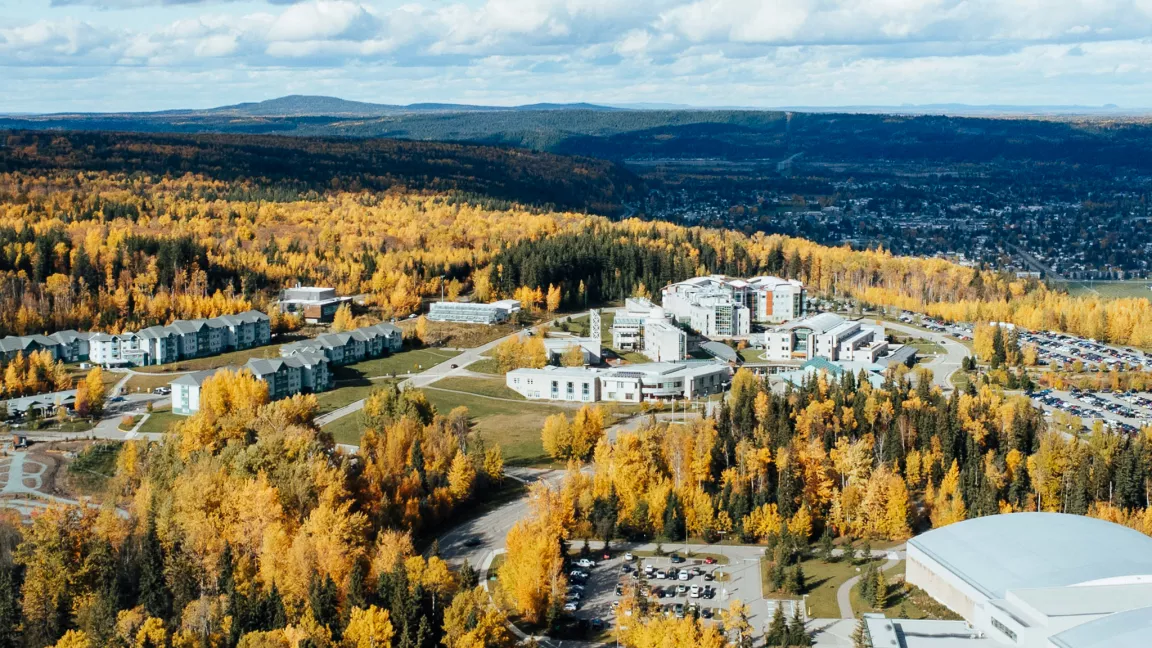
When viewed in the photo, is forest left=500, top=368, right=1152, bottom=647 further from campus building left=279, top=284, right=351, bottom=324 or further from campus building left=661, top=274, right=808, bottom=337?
campus building left=279, top=284, right=351, bottom=324

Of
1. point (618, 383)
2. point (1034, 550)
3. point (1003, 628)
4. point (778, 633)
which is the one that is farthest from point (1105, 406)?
point (778, 633)

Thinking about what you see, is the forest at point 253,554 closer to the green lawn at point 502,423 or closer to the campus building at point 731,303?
the green lawn at point 502,423

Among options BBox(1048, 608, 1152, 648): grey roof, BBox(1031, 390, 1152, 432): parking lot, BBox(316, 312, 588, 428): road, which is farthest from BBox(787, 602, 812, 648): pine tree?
BBox(316, 312, 588, 428): road

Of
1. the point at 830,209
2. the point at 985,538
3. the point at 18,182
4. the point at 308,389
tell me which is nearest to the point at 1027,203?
the point at 830,209

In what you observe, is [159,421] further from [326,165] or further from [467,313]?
[326,165]

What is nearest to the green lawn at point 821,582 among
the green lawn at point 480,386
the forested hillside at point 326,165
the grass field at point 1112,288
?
the green lawn at point 480,386

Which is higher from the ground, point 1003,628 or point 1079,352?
point 1003,628
